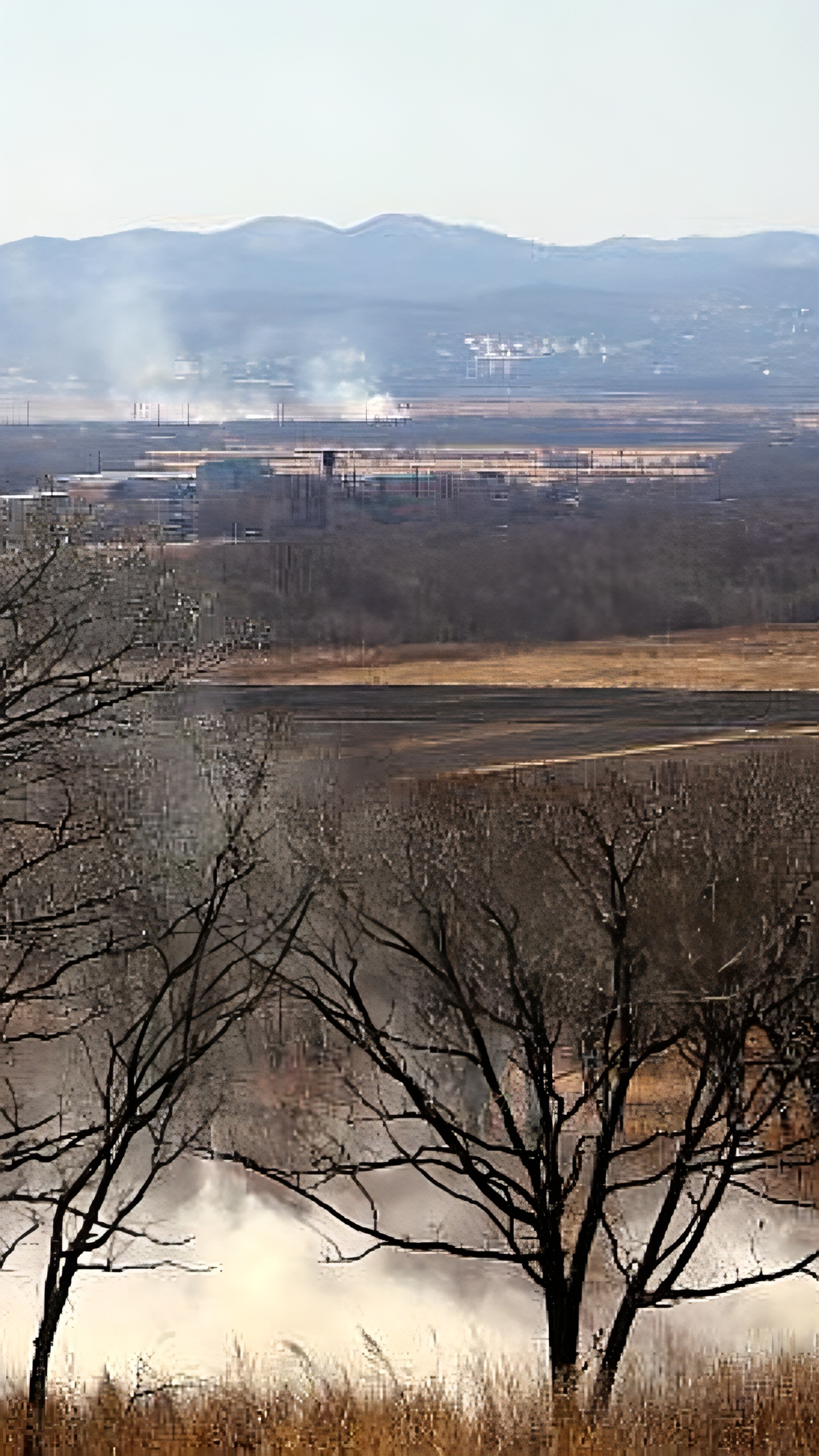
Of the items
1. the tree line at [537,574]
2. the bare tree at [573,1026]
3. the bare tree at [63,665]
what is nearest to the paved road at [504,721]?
the tree line at [537,574]

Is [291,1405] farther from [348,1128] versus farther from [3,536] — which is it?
[348,1128]

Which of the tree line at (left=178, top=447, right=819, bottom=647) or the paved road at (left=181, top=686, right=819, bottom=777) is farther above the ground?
the tree line at (left=178, top=447, right=819, bottom=647)

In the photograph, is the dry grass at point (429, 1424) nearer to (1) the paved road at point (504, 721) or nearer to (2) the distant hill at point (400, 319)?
(1) the paved road at point (504, 721)

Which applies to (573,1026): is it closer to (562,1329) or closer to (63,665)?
(562,1329)

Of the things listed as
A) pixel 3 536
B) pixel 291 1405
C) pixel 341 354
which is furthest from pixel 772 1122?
pixel 341 354

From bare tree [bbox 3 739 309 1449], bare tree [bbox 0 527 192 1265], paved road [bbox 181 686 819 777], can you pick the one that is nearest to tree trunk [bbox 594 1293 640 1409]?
bare tree [bbox 3 739 309 1449]

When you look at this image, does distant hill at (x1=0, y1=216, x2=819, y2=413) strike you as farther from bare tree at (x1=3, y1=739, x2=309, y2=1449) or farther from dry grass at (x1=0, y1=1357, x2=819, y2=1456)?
dry grass at (x1=0, y1=1357, x2=819, y2=1456)
